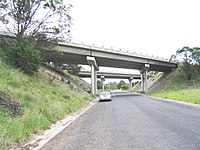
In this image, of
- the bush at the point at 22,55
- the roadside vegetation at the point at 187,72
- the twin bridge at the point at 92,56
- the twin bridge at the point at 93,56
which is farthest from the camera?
the roadside vegetation at the point at 187,72

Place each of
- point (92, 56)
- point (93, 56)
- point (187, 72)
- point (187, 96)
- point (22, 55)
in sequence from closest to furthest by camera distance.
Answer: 1. point (22, 55)
2. point (187, 96)
3. point (92, 56)
4. point (93, 56)
5. point (187, 72)

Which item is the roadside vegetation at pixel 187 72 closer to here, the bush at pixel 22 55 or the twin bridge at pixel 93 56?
the twin bridge at pixel 93 56

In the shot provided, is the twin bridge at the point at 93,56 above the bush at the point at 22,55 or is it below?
above

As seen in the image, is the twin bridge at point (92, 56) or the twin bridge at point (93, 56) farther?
the twin bridge at point (93, 56)

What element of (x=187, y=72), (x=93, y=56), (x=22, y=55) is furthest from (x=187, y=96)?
(x=187, y=72)

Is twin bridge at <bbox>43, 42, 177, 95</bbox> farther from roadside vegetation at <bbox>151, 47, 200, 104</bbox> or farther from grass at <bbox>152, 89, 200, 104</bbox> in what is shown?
grass at <bbox>152, 89, 200, 104</bbox>

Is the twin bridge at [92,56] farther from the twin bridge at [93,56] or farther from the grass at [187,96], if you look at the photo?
the grass at [187,96]

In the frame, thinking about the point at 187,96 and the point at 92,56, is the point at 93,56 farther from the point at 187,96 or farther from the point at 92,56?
the point at 187,96

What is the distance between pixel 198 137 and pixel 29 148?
15.8 feet

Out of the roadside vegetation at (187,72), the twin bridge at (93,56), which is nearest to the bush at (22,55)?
the twin bridge at (93,56)

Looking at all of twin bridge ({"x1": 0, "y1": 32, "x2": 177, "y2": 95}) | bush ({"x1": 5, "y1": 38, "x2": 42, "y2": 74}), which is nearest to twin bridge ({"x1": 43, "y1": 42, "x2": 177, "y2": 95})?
twin bridge ({"x1": 0, "y1": 32, "x2": 177, "y2": 95})

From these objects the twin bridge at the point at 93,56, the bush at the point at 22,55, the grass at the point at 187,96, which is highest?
the twin bridge at the point at 93,56

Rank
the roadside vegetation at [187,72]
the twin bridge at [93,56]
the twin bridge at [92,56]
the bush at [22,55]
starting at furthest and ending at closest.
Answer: the roadside vegetation at [187,72]
the twin bridge at [93,56]
the twin bridge at [92,56]
the bush at [22,55]

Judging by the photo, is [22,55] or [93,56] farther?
[93,56]
